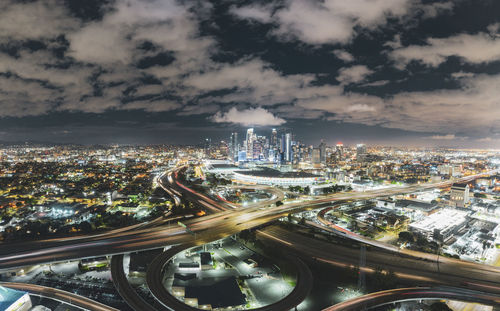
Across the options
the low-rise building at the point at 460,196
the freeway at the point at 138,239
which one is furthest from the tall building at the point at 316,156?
the freeway at the point at 138,239

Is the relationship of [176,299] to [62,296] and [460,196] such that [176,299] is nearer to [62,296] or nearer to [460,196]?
[62,296]

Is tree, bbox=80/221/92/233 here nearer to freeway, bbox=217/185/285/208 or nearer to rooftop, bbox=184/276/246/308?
rooftop, bbox=184/276/246/308

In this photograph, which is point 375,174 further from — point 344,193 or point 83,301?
point 83,301

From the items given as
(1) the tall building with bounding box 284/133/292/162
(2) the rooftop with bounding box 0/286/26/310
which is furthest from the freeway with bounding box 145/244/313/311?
(1) the tall building with bounding box 284/133/292/162

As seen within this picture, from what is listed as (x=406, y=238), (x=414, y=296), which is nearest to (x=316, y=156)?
(x=406, y=238)

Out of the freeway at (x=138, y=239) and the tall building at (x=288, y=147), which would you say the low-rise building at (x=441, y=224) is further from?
the tall building at (x=288, y=147)
